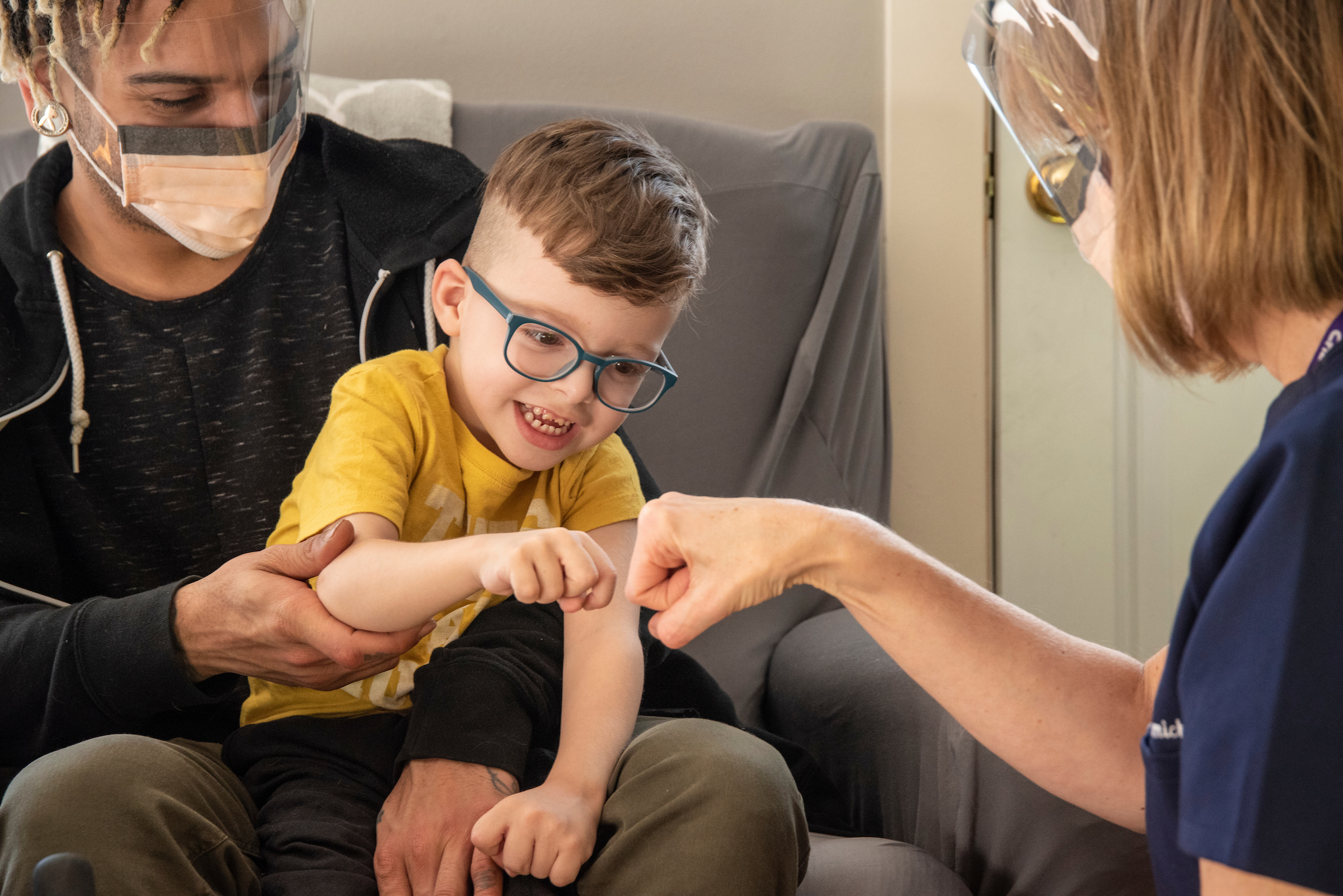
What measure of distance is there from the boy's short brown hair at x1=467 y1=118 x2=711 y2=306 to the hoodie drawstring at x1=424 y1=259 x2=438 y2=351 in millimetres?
117

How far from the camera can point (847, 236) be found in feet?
4.61

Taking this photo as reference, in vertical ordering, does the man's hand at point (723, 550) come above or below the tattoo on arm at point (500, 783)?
above

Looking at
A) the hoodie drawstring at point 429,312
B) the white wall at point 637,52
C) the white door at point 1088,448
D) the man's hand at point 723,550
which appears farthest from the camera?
the white door at point 1088,448

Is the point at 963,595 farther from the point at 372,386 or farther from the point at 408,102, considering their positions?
the point at 408,102

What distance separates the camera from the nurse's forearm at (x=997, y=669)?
0.74m

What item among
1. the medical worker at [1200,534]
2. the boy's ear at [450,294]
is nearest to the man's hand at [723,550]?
the medical worker at [1200,534]

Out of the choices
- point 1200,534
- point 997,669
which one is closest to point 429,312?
point 997,669

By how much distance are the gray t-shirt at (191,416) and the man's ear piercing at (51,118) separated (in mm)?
189

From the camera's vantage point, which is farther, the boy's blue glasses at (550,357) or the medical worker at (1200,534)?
the boy's blue glasses at (550,357)

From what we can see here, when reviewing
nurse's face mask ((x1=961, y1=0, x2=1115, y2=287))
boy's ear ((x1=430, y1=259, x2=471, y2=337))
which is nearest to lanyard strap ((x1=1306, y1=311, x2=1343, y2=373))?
nurse's face mask ((x1=961, y1=0, x2=1115, y2=287))

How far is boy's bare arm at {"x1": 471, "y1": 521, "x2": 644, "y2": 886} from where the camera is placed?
75 cm

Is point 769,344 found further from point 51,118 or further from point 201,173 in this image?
point 51,118

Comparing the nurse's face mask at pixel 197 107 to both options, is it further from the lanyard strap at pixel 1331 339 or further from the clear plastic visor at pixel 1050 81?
the lanyard strap at pixel 1331 339

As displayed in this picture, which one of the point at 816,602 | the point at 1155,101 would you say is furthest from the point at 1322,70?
the point at 816,602
